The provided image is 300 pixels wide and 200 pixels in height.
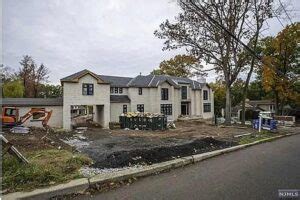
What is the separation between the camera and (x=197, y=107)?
Result: 51.9 metres

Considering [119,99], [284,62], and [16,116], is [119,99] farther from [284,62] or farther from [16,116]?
[284,62]

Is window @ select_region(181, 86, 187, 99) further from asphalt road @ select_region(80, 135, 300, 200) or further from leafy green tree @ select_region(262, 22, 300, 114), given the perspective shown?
asphalt road @ select_region(80, 135, 300, 200)

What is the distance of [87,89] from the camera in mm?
34156

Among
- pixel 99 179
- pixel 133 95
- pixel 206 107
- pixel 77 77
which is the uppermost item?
pixel 77 77

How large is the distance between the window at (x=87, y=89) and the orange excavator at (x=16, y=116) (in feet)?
16.9

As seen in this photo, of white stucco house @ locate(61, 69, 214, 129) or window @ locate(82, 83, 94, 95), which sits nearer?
white stucco house @ locate(61, 69, 214, 129)

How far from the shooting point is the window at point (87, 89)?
33.9 meters

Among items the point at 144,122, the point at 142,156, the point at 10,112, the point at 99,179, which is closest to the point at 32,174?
the point at 99,179

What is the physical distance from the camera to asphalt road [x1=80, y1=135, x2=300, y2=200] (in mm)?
6593

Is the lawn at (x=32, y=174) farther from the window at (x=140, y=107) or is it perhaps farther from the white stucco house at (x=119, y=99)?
the window at (x=140, y=107)

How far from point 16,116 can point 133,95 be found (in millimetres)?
18032

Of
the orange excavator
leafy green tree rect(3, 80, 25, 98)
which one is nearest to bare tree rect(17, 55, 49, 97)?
leafy green tree rect(3, 80, 25, 98)

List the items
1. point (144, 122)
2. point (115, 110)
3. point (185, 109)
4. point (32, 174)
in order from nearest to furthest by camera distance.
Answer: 1. point (32, 174)
2. point (144, 122)
3. point (115, 110)
4. point (185, 109)

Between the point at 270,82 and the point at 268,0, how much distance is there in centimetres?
1863
